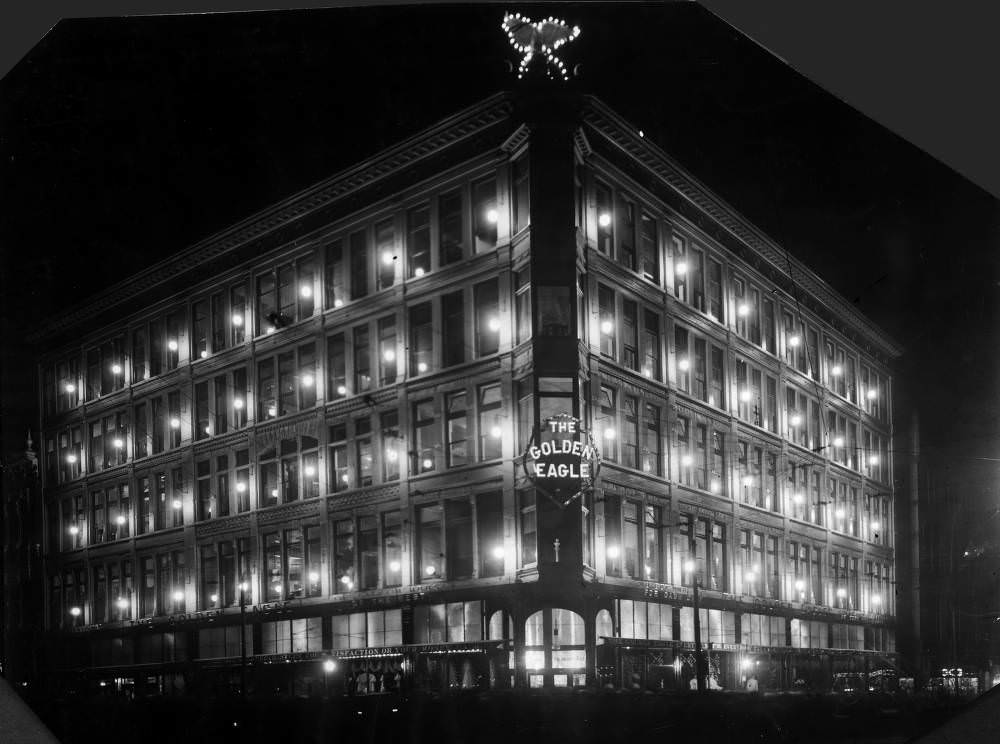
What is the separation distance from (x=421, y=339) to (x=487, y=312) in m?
0.49

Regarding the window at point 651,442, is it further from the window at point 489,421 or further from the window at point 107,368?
the window at point 107,368

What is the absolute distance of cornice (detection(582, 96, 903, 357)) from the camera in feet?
19.8

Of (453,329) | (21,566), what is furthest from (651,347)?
(21,566)

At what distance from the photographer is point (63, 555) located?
6.51 meters

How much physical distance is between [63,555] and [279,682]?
157 centimetres

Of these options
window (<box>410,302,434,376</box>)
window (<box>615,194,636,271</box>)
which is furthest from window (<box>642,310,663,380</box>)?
window (<box>410,302,434,376</box>)

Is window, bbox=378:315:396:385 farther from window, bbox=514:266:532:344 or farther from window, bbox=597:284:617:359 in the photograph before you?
window, bbox=597:284:617:359

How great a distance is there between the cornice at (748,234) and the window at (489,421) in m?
1.58

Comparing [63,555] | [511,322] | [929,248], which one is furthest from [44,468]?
[929,248]

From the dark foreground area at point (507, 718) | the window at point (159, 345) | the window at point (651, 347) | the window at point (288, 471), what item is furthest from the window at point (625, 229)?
the window at point (159, 345)

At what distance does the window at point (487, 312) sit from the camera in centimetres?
621

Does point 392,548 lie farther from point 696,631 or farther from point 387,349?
point 696,631

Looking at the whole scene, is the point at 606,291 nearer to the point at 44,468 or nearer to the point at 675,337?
the point at 675,337

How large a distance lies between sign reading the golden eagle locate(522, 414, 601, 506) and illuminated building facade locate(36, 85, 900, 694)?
0.11m
